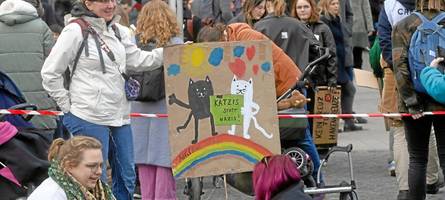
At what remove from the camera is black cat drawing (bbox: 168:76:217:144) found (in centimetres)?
876

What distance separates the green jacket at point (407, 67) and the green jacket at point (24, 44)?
2.98 m

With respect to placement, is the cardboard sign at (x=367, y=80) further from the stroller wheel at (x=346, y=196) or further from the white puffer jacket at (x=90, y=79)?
the white puffer jacket at (x=90, y=79)

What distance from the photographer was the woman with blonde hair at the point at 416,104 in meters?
9.12

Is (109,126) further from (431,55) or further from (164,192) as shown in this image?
Result: (431,55)

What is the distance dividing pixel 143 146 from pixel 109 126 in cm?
131

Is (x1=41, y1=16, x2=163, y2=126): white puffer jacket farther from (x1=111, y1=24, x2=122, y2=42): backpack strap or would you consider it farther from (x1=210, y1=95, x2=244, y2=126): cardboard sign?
(x1=210, y1=95, x2=244, y2=126): cardboard sign

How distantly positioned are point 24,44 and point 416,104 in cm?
332

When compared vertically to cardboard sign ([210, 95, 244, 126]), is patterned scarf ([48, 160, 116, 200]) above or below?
above

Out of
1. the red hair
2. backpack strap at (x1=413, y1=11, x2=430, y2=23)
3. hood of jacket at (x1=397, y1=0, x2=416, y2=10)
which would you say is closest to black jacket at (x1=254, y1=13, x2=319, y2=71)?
hood of jacket at (x1=397, y1=0, x2=416, y2=10)

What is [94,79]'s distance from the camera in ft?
28.2

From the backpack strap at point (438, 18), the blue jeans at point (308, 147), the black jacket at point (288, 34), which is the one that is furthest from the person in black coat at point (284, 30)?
the backpack strap at point (438, 18)

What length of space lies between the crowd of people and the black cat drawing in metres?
0.37

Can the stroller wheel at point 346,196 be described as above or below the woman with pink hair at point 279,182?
below

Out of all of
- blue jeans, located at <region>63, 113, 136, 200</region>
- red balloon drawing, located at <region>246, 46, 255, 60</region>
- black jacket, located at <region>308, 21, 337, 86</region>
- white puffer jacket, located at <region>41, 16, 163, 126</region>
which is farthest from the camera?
black jacket, located at <region>308, 21, 337, 86</region>
